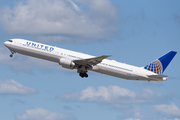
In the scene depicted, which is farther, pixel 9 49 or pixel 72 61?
pixel 9 49

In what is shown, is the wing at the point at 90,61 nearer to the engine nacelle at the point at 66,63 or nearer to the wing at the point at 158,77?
the engine nacelle at the point at 66,63

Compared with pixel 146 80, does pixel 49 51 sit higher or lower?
higher

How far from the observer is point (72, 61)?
56.4 meters

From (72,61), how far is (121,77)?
9674 mm

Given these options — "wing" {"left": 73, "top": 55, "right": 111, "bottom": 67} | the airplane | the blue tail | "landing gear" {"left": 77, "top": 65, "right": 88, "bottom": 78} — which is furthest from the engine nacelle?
the blue tail

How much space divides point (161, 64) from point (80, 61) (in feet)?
53.7

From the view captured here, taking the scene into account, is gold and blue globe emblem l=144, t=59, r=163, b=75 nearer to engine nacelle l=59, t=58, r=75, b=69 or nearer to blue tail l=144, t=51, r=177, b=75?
blue tail l=144, t=51, r=177, b=75

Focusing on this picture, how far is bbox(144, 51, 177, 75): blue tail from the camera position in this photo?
60.4 m

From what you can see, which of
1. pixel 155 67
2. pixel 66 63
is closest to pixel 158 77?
pixel 155 67

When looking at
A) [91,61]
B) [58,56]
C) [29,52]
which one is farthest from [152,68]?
[29,52]

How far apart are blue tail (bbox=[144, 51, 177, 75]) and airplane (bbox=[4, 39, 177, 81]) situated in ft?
3.49

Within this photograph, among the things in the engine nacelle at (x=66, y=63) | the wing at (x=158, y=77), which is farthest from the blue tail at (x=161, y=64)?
the engine nacelle at (x=66, y=63)

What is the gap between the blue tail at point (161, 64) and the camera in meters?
60.4

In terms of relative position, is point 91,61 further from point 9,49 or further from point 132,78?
point 9,49
